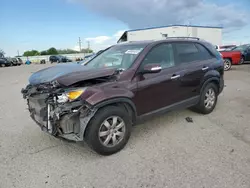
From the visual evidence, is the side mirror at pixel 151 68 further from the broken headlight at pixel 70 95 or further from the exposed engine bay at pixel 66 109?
the broken headlight at pixel 70 95

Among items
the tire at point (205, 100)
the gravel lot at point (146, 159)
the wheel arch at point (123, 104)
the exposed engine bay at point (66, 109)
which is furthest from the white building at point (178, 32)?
the exposed engine bay at point (66, 109)

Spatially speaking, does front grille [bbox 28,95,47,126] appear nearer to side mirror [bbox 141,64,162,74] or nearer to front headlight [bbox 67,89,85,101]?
A: front headlight [bbox 67,89,85,101]

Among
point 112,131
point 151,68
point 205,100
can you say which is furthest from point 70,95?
point 205,100

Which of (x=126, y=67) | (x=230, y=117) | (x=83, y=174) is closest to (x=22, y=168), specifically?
(x=83, y=174)

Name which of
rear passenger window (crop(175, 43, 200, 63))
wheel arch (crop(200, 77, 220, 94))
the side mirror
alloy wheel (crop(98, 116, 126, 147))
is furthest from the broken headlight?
wheel arch (crop(200, 77, 220, 94))

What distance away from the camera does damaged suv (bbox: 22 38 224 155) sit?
273 centimetres

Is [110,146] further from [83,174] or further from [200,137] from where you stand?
[200,137]

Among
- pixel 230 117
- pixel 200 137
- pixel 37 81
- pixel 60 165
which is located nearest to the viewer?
pixel 60 165

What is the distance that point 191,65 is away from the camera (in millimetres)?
4051

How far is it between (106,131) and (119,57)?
146 centimetres

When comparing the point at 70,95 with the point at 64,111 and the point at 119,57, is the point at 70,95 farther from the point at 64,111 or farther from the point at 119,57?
the point at 119,57

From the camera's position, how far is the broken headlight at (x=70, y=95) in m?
2.68

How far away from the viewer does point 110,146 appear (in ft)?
9.84

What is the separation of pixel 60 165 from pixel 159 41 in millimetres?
2630
